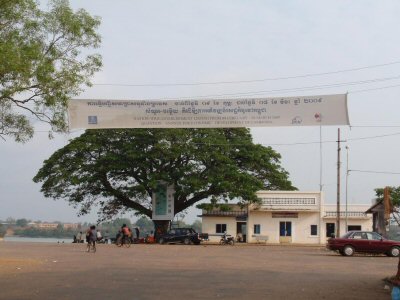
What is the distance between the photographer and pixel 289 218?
191 ft

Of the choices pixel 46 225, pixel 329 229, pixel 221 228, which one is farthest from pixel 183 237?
pixel 46 225

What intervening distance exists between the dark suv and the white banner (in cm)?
2826

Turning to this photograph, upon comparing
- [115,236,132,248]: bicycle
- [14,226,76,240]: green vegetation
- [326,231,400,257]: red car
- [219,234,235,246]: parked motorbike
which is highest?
[326,231,400,257]: red car

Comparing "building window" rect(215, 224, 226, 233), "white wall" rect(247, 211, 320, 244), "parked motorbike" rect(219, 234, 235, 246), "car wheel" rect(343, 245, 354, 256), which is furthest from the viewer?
"building window" rect(215, 224, 226, 233)

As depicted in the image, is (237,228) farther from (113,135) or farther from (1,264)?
(1,264)

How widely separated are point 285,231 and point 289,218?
4.30ft

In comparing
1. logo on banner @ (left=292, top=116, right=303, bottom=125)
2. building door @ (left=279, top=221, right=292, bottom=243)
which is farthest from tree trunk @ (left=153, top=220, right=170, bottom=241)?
logo on banner @ (left=292, top=116, right=303, bottom=125)

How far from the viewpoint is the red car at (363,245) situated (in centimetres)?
3186

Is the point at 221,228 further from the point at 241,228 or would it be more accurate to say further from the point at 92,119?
the point at 92,119

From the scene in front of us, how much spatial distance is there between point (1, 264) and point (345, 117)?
504 inches

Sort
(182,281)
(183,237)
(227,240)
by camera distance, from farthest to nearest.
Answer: (227,240)
(183,237)
(182,281)

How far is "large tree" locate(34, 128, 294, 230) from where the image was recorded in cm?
4959

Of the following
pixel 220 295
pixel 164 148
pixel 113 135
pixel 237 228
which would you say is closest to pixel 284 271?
pixel 220 295

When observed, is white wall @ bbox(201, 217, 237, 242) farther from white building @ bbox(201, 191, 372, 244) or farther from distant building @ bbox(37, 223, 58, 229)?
distant building @ bbox(37, 223, 58, 229)
